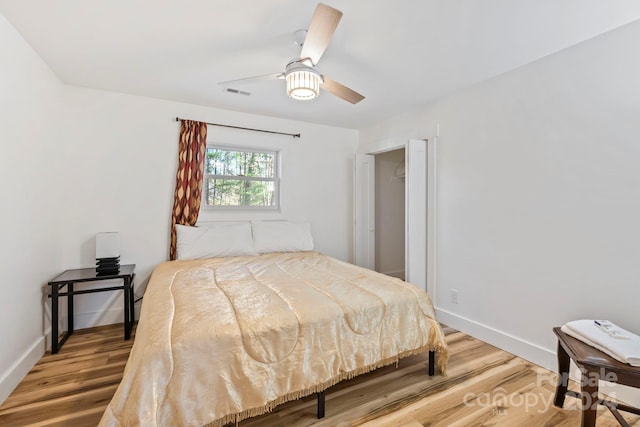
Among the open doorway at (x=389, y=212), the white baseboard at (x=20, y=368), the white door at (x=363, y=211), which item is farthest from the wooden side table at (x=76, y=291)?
the open doorway at (x=389, y=212)

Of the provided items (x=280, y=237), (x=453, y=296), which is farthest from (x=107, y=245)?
(x=453, y=296)

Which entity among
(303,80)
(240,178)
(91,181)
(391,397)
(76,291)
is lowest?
(391,397)

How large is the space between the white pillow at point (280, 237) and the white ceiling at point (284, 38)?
1.56 m

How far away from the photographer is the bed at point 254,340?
123 cm

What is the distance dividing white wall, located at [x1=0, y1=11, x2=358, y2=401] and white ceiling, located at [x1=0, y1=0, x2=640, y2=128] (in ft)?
1.04

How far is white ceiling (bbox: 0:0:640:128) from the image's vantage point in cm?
167

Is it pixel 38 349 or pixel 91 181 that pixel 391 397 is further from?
pixel 91 181

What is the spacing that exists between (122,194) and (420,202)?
10.6ft

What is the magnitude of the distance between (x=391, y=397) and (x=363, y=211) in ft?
8.47

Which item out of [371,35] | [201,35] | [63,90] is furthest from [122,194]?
[371,35]

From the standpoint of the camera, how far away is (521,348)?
2324 mm

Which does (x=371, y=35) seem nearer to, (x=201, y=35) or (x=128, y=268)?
(x=201, y=35)

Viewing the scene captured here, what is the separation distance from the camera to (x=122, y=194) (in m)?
3.01

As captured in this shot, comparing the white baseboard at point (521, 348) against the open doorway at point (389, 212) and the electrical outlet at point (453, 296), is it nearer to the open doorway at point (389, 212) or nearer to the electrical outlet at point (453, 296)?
the electrical outlet at point (453, 296)
